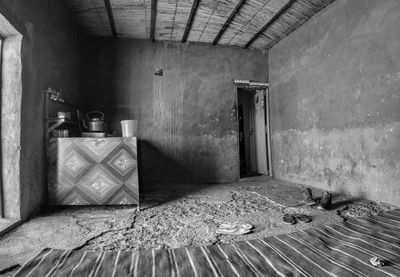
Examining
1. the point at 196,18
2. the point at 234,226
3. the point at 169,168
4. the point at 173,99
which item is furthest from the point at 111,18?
the point at 234,226

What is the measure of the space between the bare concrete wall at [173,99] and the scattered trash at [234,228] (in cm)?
255

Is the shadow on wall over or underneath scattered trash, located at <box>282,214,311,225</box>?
over

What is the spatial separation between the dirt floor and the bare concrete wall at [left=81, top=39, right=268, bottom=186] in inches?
45.3

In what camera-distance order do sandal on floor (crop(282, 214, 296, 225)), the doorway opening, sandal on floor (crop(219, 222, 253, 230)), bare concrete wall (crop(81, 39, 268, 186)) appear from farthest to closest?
the doorway opening < bare concrete wall (crop(81, 39, 268, 186)) < sandal on floor (crop(282, 214, 296, 225)) < sandal on floor (crop(219, 222, 253, 230))

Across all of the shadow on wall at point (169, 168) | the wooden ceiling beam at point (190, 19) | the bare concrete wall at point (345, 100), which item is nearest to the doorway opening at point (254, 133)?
the bare concrete wall at point (345, 100)

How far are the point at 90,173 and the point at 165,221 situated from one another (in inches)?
47.9

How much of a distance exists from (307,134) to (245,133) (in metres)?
2.35

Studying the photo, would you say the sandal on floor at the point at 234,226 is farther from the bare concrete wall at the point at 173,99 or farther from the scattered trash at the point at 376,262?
the bare concrete wall at the point at 173,99

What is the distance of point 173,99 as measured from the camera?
489 cm

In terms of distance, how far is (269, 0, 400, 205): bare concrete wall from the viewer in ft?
9.50

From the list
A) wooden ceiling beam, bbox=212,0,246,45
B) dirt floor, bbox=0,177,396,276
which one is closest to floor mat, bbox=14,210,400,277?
dirt floor, bbox=0,177,396,276

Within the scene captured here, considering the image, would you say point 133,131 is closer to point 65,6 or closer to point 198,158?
point 198,158

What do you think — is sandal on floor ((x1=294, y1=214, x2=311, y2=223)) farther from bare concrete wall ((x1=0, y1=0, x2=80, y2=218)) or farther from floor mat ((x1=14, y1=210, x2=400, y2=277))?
bare concrete wall ((x1=0, y1=0, x2=80, y2=218))

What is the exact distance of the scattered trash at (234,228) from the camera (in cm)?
218
